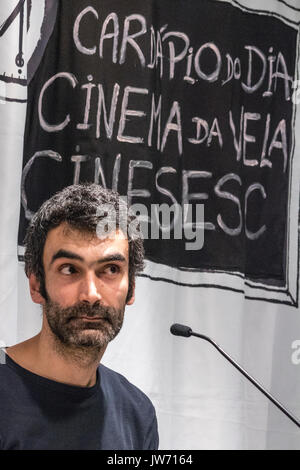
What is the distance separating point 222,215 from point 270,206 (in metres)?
0.17

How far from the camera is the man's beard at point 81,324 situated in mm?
1197

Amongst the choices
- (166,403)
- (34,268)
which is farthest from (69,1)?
(166,403)

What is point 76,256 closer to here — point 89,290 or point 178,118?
point 89,290

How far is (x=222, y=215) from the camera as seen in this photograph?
1.88m

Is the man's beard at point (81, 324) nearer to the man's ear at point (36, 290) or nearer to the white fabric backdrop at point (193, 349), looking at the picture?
the man's ear at point (36, 290)

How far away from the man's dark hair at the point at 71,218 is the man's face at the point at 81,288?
15 mm

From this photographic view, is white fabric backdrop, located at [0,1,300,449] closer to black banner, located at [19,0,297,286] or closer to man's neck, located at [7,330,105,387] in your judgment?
black banner, located at [19,0,297,286]

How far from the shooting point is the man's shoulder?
52.2 inches

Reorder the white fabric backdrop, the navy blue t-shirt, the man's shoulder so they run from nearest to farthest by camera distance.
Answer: the navy blue t-shirt → the man's shoulder → the white fabric backdrop

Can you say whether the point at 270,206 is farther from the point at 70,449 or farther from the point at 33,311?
the point at 70,449

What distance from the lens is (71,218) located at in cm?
123

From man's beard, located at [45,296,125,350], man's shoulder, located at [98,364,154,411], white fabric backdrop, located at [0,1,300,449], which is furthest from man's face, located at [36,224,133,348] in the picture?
white fabric backdrop, located at [0,1,300,449]

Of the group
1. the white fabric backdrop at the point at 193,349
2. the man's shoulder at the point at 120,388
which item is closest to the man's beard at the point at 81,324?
the man's shoulder at the point at 120,388

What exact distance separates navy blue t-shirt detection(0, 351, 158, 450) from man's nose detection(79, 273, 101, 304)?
0.16 meters
